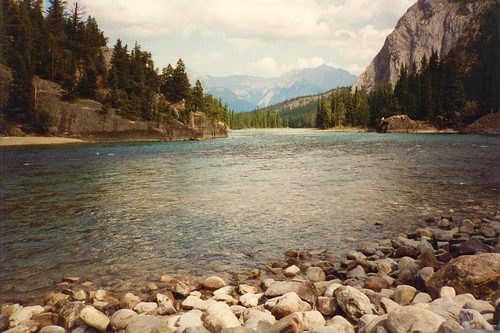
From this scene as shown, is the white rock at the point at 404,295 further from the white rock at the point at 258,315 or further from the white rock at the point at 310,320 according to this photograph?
the white rock at the point at 258,315

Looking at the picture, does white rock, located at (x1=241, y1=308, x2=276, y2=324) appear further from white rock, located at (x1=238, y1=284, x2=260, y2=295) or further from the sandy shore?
the sandy shore

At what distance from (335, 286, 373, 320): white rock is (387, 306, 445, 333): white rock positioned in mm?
1092

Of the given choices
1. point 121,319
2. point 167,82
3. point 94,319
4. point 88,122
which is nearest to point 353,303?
point 121,319

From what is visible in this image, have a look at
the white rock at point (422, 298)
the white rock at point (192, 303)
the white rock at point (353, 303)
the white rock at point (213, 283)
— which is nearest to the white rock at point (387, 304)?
the white rock at point (353, 303)

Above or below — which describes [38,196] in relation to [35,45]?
below

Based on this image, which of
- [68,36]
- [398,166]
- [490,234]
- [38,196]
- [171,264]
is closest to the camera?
[171,264]

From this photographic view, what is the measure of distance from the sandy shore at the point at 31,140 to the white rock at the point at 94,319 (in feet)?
217

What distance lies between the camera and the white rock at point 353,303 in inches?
276

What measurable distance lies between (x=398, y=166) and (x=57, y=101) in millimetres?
71781

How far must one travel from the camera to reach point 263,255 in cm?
1167

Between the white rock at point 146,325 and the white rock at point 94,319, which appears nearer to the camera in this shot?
the white rock at point 146,325

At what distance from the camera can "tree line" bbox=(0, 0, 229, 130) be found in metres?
77.1

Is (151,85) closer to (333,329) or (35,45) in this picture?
(35,45)

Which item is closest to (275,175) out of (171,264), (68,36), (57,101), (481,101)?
(171,264)
